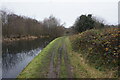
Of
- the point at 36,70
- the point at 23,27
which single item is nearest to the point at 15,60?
the point at 36,70

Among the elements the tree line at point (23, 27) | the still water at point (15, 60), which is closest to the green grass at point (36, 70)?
the still water at point (15, 60)

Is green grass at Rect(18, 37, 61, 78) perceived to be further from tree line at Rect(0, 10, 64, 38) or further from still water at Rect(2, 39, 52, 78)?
tree line at Rect(0, 10, 64, 38)

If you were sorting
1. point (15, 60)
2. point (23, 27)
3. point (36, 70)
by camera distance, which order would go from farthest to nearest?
1. point (23, 27)
2. point (15, 60)
3. point (36, 70)

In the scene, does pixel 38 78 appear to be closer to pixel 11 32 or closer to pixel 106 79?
pixel 106 79

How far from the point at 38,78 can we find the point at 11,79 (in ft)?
8.44

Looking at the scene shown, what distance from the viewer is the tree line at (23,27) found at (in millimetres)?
40544

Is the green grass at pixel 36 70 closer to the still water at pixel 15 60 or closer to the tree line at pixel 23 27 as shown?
the still water at pixel 15 60

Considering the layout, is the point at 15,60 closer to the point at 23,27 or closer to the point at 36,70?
the point at 36,70

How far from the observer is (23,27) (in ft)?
158

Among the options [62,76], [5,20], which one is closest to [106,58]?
[62,76]

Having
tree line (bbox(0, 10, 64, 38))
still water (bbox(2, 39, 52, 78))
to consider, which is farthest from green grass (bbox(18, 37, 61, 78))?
tree line (bbox(0, 10, 64, 38))

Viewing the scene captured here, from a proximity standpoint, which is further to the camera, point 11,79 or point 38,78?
point 11,79

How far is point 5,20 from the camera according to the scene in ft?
137

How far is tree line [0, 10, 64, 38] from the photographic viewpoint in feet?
133
